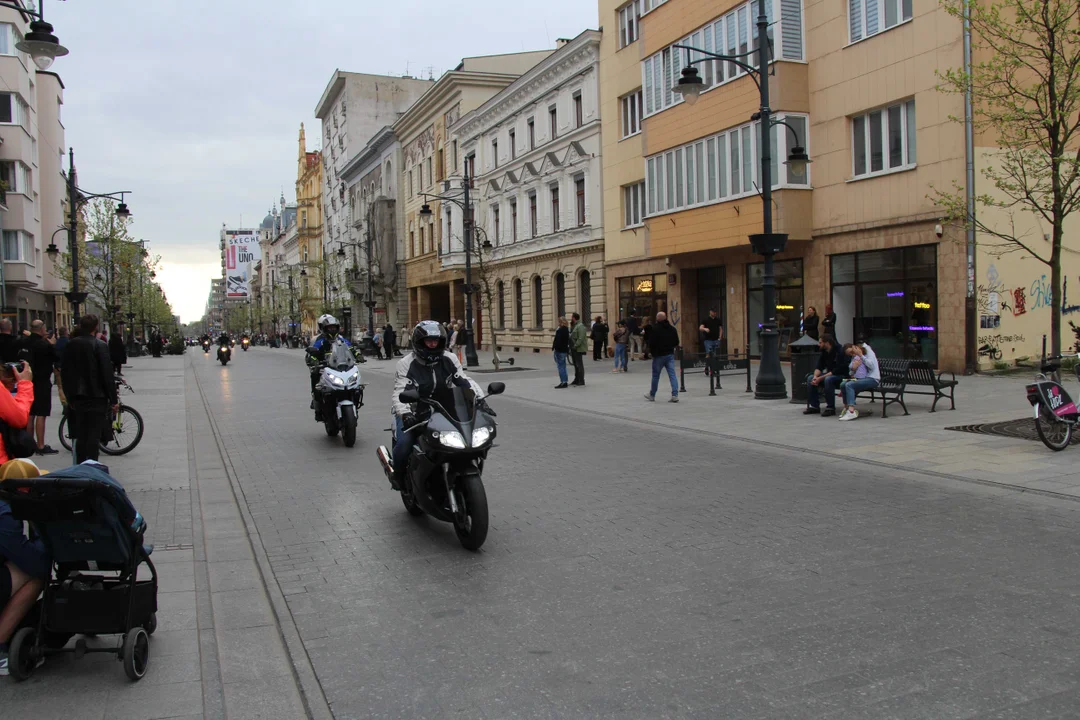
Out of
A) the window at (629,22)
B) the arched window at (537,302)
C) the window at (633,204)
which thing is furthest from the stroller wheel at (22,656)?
the arched window at (537,302)

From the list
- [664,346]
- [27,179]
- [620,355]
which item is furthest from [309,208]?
[664,346]

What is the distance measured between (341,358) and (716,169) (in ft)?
50.6

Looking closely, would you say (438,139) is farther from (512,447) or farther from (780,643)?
Answer: (780,643)

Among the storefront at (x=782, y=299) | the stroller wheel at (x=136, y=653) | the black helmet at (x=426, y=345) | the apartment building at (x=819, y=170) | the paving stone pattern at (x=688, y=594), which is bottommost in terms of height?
the paving stone pattern at (x=688, y=594)

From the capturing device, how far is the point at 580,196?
36094 millimetres

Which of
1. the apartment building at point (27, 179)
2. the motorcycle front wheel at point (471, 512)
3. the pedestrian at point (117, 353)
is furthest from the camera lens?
the apartment building at point (27, 179)

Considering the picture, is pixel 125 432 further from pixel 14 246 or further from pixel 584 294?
pixel 14 246

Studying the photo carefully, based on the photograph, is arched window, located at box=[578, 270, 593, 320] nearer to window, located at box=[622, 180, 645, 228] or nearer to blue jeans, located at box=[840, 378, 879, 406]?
window, located at box=[622, 180, 645, 228]

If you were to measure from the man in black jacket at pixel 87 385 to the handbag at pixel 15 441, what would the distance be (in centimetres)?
375

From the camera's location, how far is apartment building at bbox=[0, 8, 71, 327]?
39.0 m

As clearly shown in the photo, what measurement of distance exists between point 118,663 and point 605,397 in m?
14.0

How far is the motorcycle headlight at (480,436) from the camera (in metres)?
6.24

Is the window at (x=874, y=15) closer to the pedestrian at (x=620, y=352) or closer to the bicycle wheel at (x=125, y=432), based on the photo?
the pedestrian at (x=620, y=352)

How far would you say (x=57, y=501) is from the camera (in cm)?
393
